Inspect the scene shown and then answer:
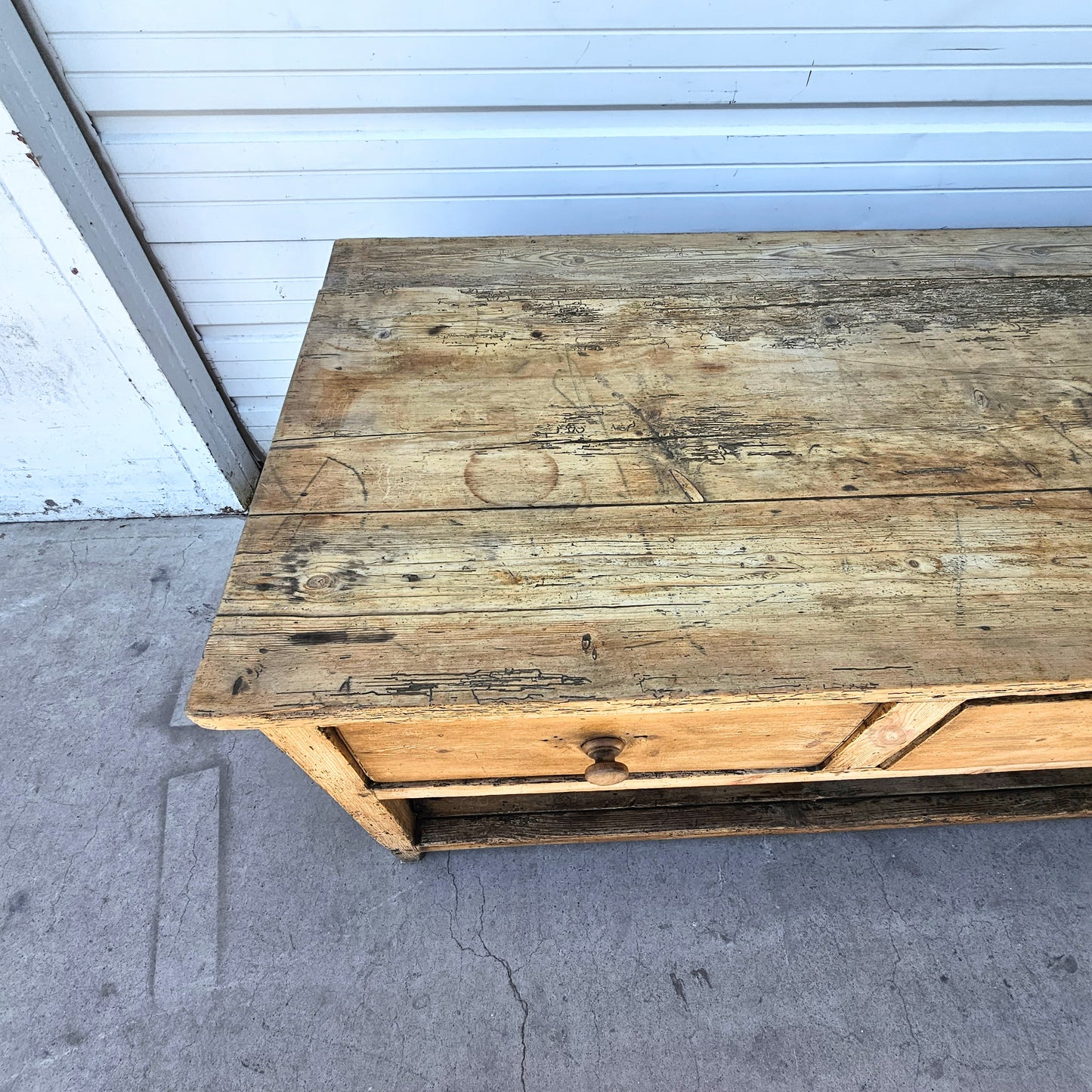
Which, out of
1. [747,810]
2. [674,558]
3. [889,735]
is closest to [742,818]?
[747,810]

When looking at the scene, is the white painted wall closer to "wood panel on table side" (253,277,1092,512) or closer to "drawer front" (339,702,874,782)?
"wood panel on table side" (253,277,1092,512)

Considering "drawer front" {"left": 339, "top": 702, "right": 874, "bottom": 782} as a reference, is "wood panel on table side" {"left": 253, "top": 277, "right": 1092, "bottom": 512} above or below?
above

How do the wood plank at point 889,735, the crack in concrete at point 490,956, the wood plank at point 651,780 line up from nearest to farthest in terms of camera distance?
the wood plank at point 889,735
the wood plank at point 651,780
the crack in concrete at point 490,956

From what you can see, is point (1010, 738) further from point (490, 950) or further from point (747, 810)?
point (490, 950)

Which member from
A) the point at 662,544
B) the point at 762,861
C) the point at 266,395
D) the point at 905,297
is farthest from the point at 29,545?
the point at 905,297

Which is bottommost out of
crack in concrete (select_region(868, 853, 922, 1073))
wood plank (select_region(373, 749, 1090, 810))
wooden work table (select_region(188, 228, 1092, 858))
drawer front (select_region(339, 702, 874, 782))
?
crack in concrete (select_region(868, 853, 922, 1073))

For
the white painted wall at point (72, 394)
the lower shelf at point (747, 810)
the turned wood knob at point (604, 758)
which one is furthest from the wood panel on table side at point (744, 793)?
the white painted wall at point (72, 394)

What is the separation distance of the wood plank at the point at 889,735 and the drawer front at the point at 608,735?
18 millimetres

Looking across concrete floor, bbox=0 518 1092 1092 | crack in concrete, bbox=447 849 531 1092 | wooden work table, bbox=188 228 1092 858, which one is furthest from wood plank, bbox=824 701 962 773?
crack in concrete, bbox=447 849 531 1092

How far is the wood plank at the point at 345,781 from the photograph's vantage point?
846 mm

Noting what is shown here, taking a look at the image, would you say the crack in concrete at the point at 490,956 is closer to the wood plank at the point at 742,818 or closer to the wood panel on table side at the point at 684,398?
the wood plank at the point at 742,818

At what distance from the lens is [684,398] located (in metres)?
1.01

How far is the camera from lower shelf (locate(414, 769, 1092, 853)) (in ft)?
4.15

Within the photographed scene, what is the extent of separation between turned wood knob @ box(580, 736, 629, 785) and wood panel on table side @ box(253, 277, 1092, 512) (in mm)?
331
